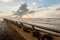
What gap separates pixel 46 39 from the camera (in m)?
3.60

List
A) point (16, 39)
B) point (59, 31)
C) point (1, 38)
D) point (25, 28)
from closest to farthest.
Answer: point (59, 31)
point (25, 28)
point (16, 39)
point (1, 38)

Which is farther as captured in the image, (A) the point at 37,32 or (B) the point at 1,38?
(B) the point at 1,38

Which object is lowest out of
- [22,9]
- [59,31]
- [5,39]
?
[5,39]

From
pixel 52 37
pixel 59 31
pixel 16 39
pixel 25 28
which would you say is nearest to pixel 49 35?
pixel 52 37

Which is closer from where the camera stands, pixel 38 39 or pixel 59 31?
pixel 59 31

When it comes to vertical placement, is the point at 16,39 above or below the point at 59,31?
below

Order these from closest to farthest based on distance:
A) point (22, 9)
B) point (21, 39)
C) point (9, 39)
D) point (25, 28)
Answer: point (25, 28)
point (21, 39)
point (9, 39)
point (22, 9)

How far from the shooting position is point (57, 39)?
3.55 metres

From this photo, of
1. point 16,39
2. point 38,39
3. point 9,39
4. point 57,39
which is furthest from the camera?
point 9,39

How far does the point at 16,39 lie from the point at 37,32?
3.24m

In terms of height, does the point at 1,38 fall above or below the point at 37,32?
below

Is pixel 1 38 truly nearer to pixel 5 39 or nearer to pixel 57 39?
pixel 5 39

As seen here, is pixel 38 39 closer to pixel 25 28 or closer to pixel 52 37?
pixel 52 37

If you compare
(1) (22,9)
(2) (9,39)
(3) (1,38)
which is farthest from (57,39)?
(1) (22,9)
